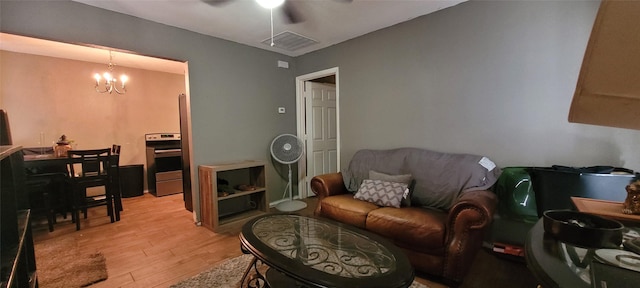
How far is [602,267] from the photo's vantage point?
23.9 inches

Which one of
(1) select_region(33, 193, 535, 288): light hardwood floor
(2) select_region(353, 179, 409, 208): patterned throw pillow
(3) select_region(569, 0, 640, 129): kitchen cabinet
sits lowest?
(1) select_region(33, 193, 535, 288): light hardwood floor

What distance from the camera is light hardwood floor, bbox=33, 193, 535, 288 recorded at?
1987mm

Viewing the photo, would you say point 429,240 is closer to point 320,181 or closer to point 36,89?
point 320,181

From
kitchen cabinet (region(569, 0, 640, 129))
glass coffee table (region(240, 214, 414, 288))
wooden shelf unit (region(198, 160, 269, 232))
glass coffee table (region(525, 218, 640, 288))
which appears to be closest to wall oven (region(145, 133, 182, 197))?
wooden shelf unit (region(198, 160, 269, 232))

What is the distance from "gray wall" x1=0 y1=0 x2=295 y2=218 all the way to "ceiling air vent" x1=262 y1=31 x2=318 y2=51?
0.32 metres

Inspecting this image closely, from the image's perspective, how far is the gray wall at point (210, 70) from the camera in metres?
2.22

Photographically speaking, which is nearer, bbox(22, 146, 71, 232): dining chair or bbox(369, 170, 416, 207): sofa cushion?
bbox(369, 170, 416, 207): sofa cushion

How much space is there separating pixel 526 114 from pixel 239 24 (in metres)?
2.96

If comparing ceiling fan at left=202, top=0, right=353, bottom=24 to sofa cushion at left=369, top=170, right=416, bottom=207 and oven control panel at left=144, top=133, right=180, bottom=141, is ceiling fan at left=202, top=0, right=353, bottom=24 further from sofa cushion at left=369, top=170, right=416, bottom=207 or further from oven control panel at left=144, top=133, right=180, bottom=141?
oven control panel at left=144, top=133, right=180, bottom=141

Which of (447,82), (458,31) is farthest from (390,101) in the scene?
(458,31)

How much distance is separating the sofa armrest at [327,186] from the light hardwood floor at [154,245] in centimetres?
79

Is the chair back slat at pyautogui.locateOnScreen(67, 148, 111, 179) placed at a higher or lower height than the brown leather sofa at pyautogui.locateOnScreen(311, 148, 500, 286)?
higher

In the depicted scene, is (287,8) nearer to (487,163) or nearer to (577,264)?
(487,163)

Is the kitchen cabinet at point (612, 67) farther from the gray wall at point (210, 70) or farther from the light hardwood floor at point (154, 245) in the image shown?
the gray wall at point (210, 70)
